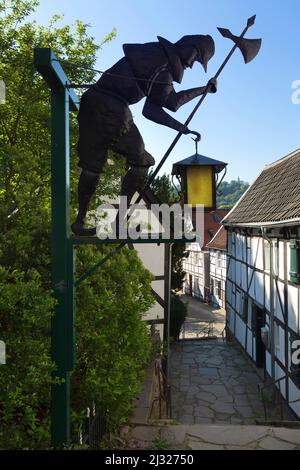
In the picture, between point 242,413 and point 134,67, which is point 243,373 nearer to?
point 242,413

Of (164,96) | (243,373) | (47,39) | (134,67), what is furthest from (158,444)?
(243,373)

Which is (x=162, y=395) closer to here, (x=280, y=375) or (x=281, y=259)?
(x=280, y=375)

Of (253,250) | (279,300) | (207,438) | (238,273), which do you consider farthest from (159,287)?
(207,438)

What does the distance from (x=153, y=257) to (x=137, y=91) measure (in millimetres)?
8373

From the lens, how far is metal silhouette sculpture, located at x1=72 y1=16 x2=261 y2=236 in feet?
10.2

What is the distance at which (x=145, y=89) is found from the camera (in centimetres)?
315

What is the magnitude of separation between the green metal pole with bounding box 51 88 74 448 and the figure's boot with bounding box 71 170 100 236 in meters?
0.14

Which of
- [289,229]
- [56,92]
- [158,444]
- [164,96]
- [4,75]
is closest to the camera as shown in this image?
[164,96]

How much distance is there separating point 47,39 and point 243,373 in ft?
37.5

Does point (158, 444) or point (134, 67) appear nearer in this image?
point (134, 67)

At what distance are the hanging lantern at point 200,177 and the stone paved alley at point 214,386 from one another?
6.75 meters

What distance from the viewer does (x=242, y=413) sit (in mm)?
9367

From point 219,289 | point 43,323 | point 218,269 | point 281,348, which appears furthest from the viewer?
point 219,289

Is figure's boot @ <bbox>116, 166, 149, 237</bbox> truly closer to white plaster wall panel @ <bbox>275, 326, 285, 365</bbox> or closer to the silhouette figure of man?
the silhouette figure of man
